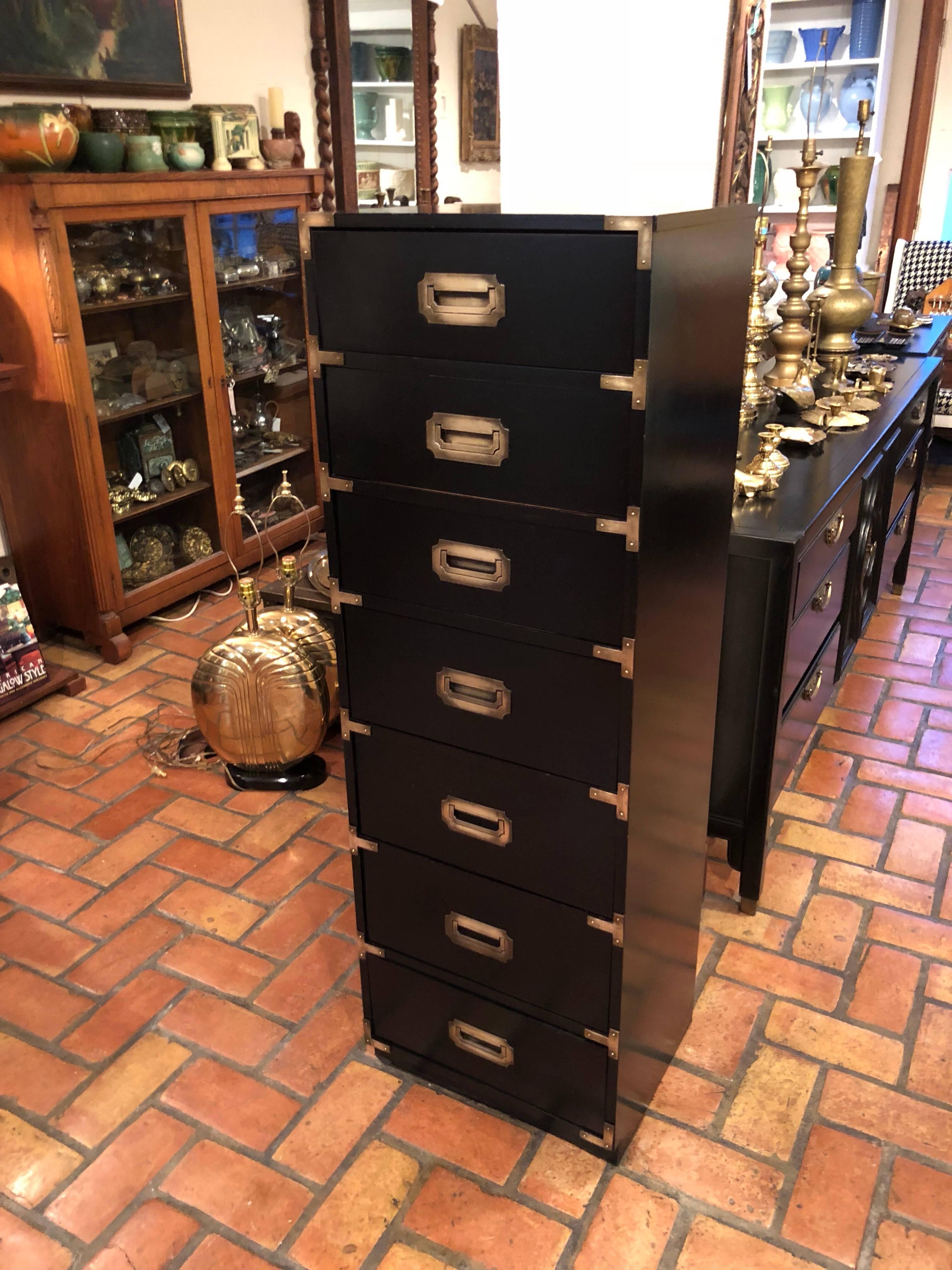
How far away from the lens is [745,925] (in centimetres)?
221

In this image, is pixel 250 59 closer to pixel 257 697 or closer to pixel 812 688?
pixel 257 697

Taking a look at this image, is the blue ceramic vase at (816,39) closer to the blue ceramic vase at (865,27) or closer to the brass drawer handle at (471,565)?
the blue ceramic vase at (865,27)

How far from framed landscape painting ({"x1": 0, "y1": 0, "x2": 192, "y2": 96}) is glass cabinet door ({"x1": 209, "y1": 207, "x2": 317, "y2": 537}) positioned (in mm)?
490

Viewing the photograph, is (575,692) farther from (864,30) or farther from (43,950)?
(864,30)

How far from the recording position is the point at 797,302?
263cm

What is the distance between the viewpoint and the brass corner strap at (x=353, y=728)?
160 centimetres

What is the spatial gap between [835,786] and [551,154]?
1.90 meters

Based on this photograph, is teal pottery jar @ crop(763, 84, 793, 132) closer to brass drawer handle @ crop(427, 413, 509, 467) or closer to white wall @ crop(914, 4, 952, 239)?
white wall @ crop(914, 4, 952, 239)

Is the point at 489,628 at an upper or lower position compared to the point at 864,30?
lower

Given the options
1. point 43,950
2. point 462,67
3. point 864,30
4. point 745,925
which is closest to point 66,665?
point 43,950

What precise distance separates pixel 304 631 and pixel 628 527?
1530 millimetres

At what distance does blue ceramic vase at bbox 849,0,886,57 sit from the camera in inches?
213

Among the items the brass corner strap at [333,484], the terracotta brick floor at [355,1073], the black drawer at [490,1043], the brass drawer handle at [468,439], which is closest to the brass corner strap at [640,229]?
the brass drawer handle at [468,439]

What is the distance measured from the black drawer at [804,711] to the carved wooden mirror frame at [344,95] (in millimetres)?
2626
